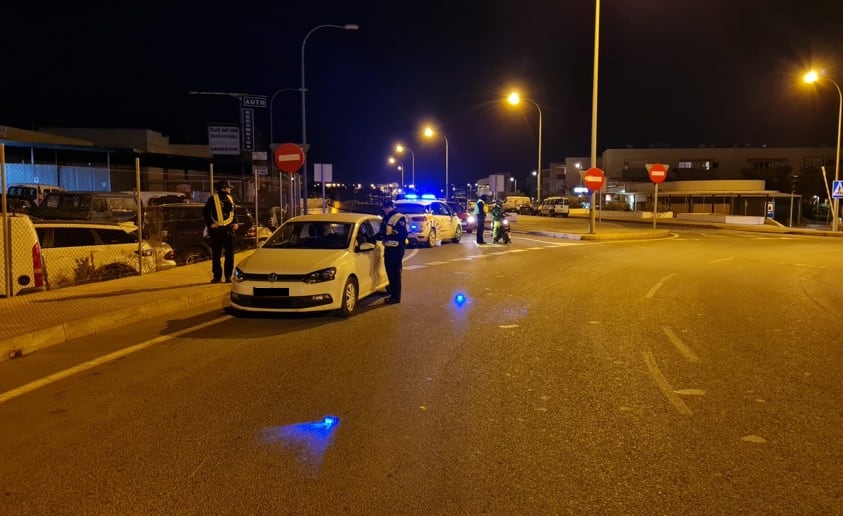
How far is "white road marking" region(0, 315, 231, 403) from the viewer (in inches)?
246

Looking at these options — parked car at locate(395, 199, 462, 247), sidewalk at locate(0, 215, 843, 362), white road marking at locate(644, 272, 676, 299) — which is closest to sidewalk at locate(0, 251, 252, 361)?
sidewalk at locate(0, 215, 843, 362)

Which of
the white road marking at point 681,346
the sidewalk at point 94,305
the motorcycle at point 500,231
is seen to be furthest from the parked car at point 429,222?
the white road marking at point 681,346

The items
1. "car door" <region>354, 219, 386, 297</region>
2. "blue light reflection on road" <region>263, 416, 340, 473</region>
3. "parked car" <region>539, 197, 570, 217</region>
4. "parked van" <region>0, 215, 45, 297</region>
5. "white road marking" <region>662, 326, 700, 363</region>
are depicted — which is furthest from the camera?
"parked car" <region>539, 197, 570, 217</region>

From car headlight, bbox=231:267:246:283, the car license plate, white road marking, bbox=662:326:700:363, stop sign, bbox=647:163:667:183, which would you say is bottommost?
white road marking, bbox=662:326:700:363

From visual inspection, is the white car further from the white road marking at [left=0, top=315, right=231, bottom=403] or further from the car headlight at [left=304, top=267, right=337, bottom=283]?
the white road marking at [left=0, top=315, right=231, bottom=403]

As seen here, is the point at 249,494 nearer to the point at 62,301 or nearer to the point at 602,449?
the point at 602,449

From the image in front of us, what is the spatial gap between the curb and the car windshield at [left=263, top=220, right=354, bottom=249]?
1505mm

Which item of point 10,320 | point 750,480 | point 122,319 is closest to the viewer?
point 750,480

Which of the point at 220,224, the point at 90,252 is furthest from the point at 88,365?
the point at 90,252

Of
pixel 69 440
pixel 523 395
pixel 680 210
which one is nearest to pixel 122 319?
pixel 69 440

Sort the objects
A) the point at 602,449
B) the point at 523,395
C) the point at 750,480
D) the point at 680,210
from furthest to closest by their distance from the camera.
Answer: the point at 680,210 → the point at 523,395 → the point at 602,449 → the point at 750,480

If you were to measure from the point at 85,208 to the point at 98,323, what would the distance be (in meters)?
13.7

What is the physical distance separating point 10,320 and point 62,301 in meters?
1.42

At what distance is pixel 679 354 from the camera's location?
7.80 metres
